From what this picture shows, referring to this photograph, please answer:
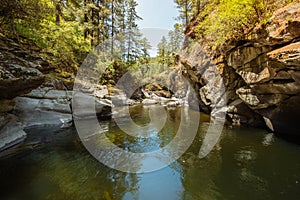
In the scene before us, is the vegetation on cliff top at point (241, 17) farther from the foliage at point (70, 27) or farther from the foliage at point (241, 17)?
the foliage at point (70, 27)

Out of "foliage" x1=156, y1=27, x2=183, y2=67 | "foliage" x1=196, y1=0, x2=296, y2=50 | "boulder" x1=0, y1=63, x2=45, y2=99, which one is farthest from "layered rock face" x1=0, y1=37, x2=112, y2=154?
"foliage" x1=156, y1=27, x2=183, y2=67

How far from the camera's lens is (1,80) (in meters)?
5.58

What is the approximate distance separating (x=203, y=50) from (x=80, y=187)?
13.2 meters

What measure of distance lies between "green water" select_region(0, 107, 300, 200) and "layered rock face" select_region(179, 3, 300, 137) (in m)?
1.97

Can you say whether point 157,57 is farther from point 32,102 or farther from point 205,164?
point 205,164

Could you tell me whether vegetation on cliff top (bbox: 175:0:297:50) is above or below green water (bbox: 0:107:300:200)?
above

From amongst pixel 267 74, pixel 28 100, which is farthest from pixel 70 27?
pixel 267 74

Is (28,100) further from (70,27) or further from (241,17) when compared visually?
(241,17)

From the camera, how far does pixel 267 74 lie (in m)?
7.21

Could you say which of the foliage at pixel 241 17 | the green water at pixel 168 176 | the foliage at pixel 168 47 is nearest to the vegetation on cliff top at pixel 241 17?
the foliage at pixel 241 17

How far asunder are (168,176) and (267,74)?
6.31 metres

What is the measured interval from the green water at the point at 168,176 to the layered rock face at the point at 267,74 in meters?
1.97

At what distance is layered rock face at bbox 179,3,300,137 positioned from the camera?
5.52 metres

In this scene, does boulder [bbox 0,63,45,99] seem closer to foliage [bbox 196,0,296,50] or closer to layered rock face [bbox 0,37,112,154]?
layered rock face [bbox 0,37,112,154]
